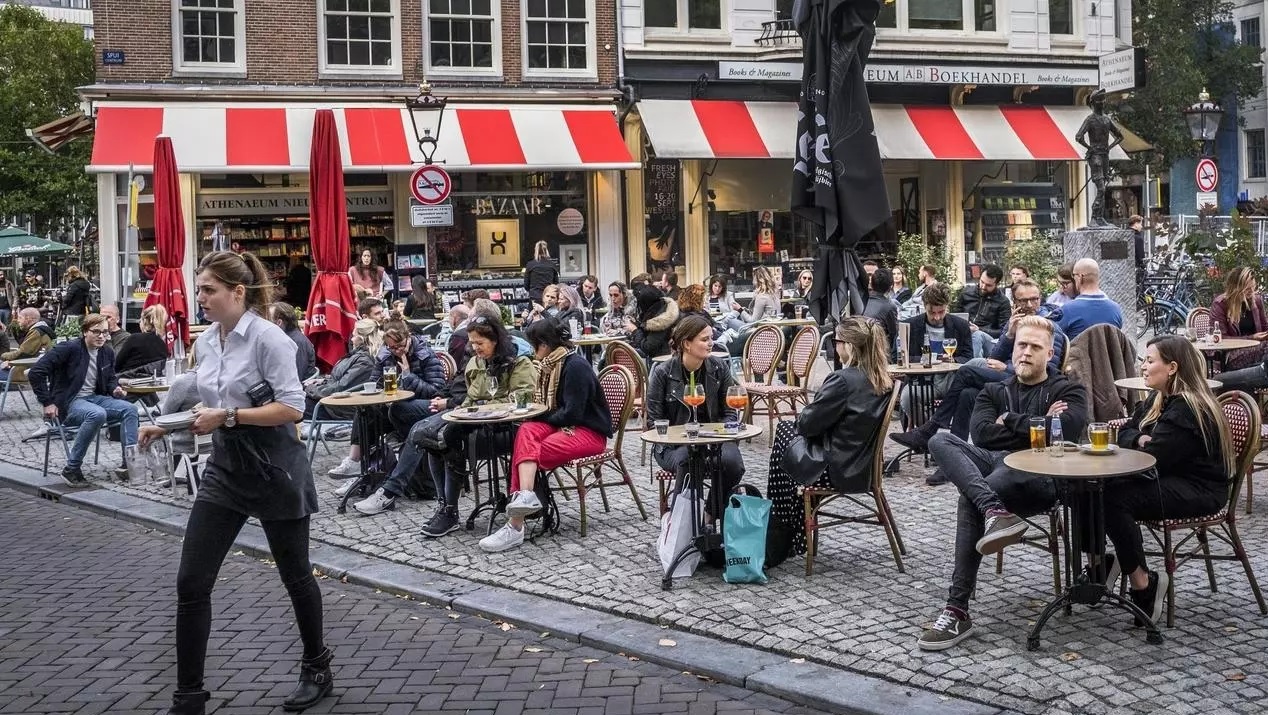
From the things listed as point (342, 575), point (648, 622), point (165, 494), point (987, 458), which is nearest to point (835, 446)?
point (987, 458)

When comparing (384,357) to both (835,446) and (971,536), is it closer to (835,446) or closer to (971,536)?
(835,446)

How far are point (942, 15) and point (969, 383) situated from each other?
16.9 m

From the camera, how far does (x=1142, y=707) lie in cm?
507

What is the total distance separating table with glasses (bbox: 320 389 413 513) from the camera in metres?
9.53

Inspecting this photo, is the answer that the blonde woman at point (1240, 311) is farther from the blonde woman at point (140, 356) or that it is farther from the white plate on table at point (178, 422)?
the blonde woman at point (140, 356)

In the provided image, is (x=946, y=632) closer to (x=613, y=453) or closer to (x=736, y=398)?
(x=736, y=398)

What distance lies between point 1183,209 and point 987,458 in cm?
4341

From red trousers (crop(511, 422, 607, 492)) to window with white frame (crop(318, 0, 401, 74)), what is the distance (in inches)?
598

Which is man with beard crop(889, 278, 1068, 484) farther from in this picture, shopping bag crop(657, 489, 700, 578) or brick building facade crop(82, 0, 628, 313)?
brick building facade crop(82, 0, 628, 313)

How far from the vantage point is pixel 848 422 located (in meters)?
7.12

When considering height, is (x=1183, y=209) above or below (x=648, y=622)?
above

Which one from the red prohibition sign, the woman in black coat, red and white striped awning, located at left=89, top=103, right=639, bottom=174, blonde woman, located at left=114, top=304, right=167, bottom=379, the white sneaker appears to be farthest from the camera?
the woman in black coat

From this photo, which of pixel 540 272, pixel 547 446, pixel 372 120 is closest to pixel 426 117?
pixel 372 120

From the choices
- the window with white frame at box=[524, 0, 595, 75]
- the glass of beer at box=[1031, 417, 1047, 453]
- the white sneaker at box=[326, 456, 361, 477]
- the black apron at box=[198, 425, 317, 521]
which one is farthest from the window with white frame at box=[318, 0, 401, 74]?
the glass of beer at box=[1031, 417, 1047, 453]
